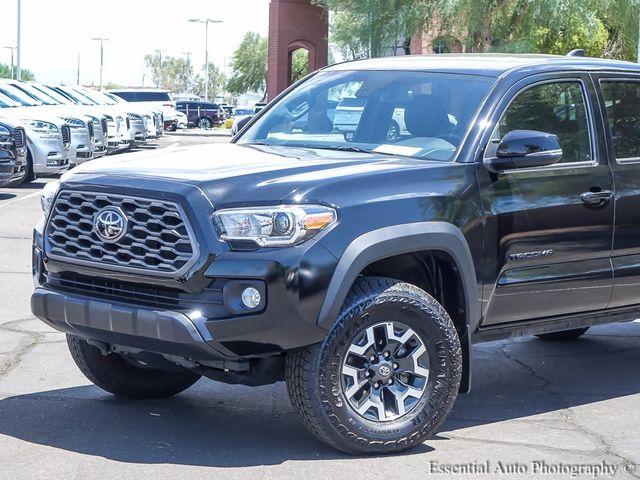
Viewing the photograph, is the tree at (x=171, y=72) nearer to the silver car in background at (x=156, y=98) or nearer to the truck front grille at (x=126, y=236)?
the silver car in background at (x=156, y=98)

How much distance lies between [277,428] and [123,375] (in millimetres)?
966

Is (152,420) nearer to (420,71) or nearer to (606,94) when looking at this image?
(420,71)

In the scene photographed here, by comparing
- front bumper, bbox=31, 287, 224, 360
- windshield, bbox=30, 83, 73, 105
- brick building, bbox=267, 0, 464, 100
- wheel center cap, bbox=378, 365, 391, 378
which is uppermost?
brick building, bbox=267, 0, 464, 100

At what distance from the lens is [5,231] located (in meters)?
14.3

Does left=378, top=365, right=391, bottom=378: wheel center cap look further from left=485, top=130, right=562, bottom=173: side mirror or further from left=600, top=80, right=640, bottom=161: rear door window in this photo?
left=600, top=80, right=640, bottom=161: rear door window

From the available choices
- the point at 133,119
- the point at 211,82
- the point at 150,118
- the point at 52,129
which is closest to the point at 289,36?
the point at 150,118

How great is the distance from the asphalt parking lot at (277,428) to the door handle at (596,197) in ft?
3.92

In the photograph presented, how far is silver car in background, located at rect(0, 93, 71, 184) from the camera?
20109 mm

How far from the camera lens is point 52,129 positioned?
812 inches

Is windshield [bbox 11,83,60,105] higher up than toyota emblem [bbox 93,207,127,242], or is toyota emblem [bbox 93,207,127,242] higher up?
windshield [bbox 11,83,60,105]

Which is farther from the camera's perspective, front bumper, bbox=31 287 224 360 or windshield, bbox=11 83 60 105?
windshield, bbox=11 83 60 105

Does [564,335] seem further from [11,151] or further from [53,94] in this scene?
[53,94]

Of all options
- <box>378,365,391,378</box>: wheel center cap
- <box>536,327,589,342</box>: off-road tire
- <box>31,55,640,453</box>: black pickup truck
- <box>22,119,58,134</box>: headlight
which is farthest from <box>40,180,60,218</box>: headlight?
<box>22,119,58,134</box>: headlight

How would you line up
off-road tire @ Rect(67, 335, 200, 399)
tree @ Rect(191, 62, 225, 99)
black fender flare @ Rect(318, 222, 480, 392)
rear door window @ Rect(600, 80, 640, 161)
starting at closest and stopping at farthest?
black fender flare @ Rect(318, 222, 480, 392) < off-road tire @ Rect(67, 335, 200, 399) < rear door window @ Rect(600, 80, 640, 161) < tree @ Rect(191, 62, 225, 99)
